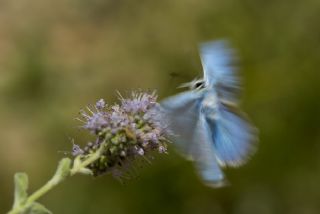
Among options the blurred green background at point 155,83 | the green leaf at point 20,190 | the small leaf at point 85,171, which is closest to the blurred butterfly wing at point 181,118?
the small leaf at point 85,171

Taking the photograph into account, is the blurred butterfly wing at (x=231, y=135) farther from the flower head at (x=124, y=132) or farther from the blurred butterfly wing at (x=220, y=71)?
the flower head at (x=124, y=132)

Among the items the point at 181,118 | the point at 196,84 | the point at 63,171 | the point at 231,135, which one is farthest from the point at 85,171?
the point at 231,135

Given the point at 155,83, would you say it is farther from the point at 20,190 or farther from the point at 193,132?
the point at 20,190

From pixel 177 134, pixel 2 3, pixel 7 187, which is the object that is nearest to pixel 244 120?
pixel 177 134

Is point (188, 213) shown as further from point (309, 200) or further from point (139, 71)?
point (139, 71)

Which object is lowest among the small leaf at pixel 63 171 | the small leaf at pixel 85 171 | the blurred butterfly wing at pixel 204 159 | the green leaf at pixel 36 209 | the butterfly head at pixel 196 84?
the blurred butterfly wing at pixel 204 159
